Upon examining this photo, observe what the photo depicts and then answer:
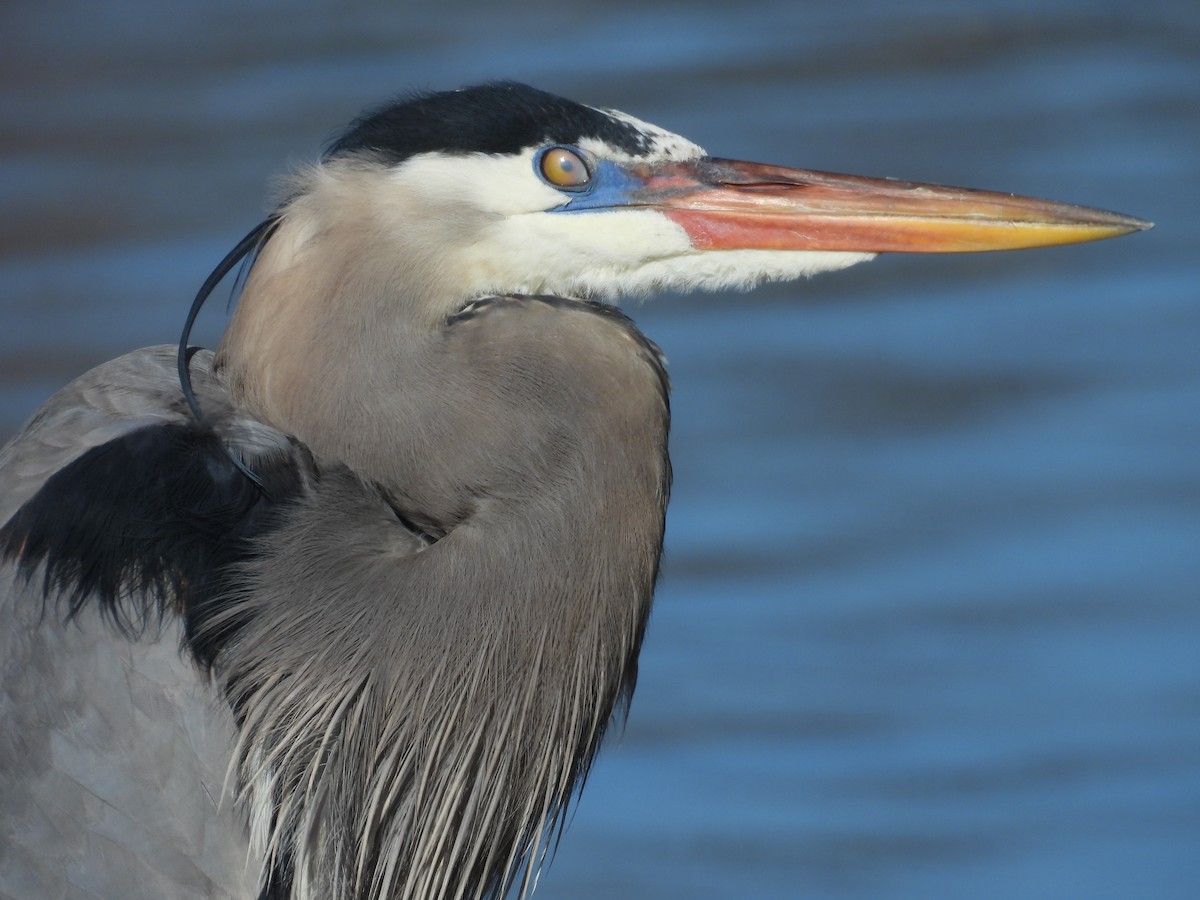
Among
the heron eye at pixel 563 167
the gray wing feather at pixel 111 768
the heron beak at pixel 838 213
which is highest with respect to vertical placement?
the heron eye at pixel 563 167

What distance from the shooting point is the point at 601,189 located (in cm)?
252

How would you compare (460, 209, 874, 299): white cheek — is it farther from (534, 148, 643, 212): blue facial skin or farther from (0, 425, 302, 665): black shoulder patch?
(0, 425, 302, 665): black shoulder patch

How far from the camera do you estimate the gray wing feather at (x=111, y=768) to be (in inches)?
98.3

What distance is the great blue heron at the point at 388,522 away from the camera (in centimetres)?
241

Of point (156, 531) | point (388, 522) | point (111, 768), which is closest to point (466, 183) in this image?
point (388, 522)

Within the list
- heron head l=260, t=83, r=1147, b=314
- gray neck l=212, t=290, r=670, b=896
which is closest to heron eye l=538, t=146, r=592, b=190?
A: heron head l=260, t=83, r=1147, b=314

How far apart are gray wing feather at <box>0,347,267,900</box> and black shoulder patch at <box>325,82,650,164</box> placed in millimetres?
400

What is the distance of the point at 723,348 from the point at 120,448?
3.69 meters

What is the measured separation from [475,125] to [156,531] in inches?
26.1

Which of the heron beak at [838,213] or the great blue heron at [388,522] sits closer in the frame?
the great blue heron at [388,522]

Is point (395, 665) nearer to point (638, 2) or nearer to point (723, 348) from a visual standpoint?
point (723, 348)

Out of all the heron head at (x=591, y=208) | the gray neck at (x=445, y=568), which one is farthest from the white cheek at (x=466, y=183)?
the gray neck at (x=445, y=568)

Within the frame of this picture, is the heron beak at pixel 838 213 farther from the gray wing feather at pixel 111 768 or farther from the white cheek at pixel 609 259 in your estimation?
the gray wing feather at pixel 111 768

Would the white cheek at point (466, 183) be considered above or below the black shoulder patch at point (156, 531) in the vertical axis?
above
